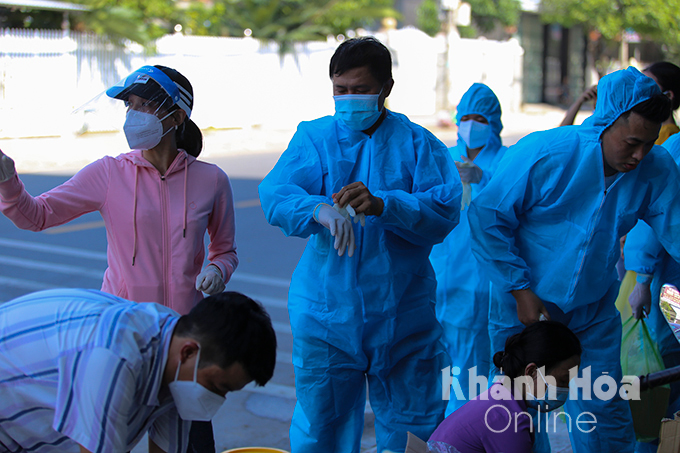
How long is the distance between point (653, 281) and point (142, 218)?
2.43 m

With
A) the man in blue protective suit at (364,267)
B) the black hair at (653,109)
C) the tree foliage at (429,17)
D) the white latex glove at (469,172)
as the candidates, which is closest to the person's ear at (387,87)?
the man in blue protective suit at (364,267)

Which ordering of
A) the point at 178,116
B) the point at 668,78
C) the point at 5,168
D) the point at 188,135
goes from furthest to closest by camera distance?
the point at 668,78, the point at 188,135, the point at 178,116, the point at 5,168

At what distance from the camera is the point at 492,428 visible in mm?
2166

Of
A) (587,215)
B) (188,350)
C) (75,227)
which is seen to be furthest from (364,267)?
(75,227)

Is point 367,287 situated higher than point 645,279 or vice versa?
point 367,287

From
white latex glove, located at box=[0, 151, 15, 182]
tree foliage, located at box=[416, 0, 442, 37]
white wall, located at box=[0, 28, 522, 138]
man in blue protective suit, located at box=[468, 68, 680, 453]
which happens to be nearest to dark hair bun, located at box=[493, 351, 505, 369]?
man in blue protective suit, located at box=[468, 68, 680, 453]

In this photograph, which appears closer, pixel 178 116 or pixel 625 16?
pixel 178 116

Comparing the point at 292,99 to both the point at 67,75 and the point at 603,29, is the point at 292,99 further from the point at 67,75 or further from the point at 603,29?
the point at 603,29

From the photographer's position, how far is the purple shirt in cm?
215

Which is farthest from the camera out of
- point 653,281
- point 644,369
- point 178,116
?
point 653,281

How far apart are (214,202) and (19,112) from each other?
12.8 metres

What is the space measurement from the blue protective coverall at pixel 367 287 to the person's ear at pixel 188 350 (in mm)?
809

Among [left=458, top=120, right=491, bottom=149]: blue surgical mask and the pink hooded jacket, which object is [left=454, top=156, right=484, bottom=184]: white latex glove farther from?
the pink hooded jacket

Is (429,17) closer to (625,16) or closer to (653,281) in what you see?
(625,16)
